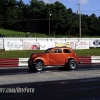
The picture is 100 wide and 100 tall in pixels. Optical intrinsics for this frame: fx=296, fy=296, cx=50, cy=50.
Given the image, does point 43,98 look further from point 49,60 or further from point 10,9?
point 10,9

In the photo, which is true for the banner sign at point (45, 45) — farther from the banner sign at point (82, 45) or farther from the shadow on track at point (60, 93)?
the shadow on track at point (60, 93)

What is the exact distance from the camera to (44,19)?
135m

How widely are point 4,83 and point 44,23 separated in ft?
400

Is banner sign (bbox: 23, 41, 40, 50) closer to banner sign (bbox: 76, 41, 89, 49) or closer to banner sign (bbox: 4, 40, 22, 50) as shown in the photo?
banner sign (bbox: 4, 40, 22, 50)

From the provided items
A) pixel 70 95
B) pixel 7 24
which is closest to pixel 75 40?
pixel 70 95

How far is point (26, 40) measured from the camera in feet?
135

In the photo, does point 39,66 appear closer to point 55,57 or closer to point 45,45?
point 55,57

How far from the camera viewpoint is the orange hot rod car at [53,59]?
70.5ft

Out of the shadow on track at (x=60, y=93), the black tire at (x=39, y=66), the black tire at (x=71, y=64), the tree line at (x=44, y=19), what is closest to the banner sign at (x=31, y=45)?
the black tire at (x=71, y=64)

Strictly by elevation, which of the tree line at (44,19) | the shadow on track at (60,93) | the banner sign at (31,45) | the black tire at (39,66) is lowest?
the shadow on track at (60,93)

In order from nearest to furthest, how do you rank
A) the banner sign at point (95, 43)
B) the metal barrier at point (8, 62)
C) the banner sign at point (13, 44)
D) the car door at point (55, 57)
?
1. the car door at point (55, 57)
2. the metal barrier at point (8, 62)
3. the banner sign at point (13, 44)
4. the banner sign at point (95, 43)

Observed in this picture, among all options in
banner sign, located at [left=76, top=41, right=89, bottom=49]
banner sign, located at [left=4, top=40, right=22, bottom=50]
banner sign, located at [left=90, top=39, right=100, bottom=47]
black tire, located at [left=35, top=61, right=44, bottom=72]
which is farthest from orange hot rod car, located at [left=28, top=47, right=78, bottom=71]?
banner sign, located at [left=90, top=39, right=100, bottom=47]

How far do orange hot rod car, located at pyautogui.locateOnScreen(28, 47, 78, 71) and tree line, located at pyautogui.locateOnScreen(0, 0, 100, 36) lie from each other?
97304mm

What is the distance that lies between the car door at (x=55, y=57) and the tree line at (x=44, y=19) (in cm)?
9752
